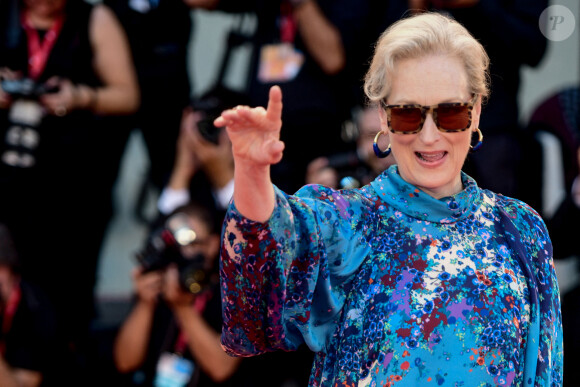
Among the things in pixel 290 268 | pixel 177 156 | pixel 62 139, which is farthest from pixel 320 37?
pixel 290 268

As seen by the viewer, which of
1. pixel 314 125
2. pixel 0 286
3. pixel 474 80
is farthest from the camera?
pixel 314 125

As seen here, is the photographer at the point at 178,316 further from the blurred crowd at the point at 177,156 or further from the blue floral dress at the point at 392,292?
the blue floral dress at the point at 392,292

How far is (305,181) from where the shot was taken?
13.4 feet

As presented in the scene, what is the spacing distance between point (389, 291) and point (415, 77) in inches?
17.8

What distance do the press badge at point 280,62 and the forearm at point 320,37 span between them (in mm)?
105

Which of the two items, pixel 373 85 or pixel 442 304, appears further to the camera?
pixel 373 85

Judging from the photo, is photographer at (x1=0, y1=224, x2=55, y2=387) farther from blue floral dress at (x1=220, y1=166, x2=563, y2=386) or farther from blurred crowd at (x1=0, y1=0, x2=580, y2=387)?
blue floral dress at (x1=220, y1=166, x2=563, y2=386)

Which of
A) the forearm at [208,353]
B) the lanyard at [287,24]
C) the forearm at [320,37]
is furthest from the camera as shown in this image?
the lanyard at [287,24]

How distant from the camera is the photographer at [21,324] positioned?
12.5ft

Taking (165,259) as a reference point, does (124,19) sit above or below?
above

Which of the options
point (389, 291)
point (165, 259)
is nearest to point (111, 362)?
point (165, 259)

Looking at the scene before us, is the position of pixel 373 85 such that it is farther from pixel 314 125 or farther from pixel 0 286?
pixel 0 286

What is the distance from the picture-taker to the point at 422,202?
76.7 inches

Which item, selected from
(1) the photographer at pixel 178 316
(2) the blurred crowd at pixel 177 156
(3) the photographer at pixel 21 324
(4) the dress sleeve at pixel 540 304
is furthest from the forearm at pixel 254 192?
(3) the photographer at pixel 21 324
